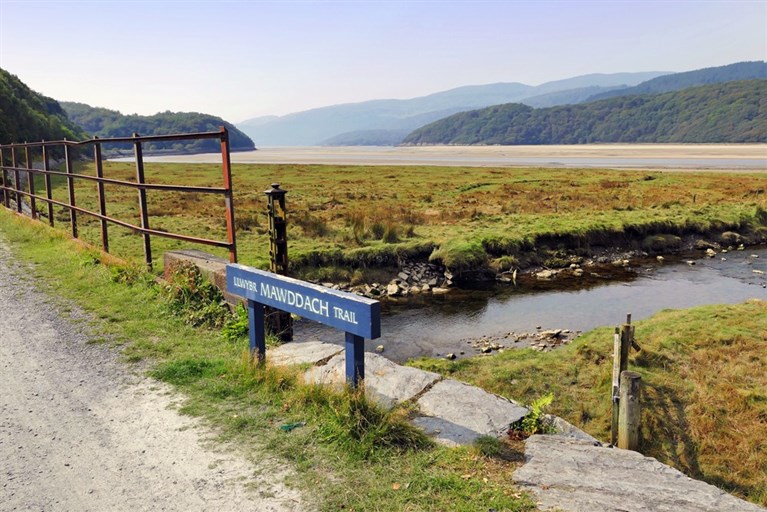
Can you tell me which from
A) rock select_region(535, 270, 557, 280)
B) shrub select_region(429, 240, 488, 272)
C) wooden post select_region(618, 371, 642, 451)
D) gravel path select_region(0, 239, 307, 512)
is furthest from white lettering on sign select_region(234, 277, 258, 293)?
rock select_region(535, 270, 557, 280)

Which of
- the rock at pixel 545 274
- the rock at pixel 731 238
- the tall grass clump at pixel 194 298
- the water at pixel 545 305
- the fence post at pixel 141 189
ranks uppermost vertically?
the fence post at pixel 141 189

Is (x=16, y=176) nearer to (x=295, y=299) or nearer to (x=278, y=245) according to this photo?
(x=278, y=245)

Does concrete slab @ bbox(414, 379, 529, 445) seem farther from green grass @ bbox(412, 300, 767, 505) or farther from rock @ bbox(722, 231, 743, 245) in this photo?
rock @ bbox(722, 231, 743, 245)

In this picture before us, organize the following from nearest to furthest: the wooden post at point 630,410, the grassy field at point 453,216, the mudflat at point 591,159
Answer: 1. the wooden post at point 630,410
2. the grassy field at point 453,216
3. the mudflat at point 591,159

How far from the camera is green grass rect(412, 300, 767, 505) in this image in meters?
8.98

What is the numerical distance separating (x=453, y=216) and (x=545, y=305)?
12.3 metres

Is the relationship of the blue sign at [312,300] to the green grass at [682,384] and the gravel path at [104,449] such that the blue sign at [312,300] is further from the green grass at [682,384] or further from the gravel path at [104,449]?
the green grass at [682,384]

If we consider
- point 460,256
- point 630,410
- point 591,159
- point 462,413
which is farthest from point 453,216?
point 591,159

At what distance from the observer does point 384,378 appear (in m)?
6.30

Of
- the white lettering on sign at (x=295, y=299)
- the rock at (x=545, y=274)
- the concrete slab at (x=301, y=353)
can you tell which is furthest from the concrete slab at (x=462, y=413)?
the rock at (x=545, y=274)

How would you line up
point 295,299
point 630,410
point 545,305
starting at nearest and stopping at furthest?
1. point 295,299
2. point 630,410
3. point 545,305

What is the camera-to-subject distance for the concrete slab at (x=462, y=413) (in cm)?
499

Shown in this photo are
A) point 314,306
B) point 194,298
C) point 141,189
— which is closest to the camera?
point 314,306

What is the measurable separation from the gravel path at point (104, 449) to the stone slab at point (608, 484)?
179 cm
